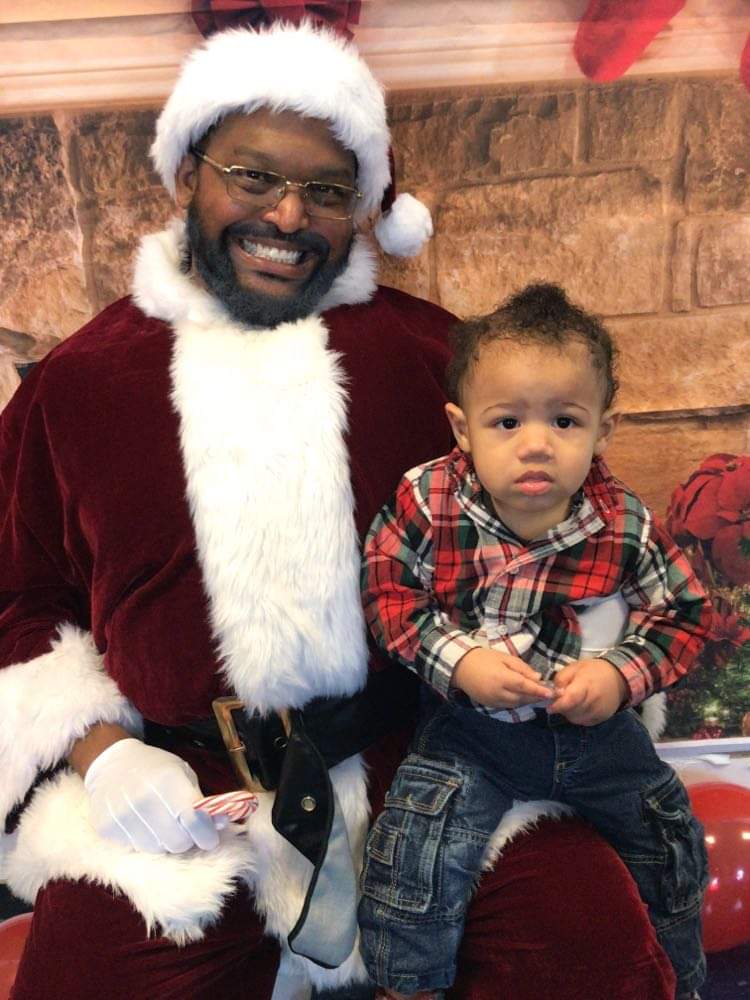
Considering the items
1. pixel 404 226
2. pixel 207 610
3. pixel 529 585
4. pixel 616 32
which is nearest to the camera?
pixel 529 585

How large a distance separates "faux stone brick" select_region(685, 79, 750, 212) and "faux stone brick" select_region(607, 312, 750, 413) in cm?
25

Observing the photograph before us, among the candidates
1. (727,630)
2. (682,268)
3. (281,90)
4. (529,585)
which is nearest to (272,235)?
(281,90)

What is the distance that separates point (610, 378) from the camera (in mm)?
1295

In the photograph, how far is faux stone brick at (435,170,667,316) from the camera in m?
1.84

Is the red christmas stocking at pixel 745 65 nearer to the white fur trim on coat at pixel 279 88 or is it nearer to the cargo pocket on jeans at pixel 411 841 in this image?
the white fur trim on coat at pixel 279 88

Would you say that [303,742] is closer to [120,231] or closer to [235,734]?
[235,734]

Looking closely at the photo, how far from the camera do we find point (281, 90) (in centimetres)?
142

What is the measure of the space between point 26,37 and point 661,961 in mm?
1956

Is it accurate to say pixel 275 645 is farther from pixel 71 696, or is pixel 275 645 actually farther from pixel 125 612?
pixel 71 696

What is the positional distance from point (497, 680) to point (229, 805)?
0.45 meters

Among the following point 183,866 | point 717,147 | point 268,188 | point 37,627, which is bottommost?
point 183,866

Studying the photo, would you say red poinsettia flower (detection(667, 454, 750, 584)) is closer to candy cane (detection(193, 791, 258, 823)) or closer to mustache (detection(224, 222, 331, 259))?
mustache (detection(224, 222, 331, 259))

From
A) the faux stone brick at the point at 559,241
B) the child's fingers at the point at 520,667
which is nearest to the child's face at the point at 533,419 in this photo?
the child's fingers at the point at 520,667

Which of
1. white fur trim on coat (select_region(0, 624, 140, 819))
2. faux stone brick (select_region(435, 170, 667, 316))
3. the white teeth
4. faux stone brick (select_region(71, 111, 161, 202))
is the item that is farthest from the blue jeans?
faux stone brick (select_region(71, 111, 161, 202))
